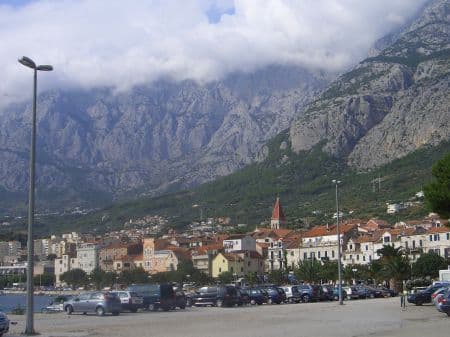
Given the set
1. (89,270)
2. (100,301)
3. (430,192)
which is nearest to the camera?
(100,301)

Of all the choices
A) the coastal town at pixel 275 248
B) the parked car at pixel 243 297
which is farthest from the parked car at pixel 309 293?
the coastal town at pixel 275 248

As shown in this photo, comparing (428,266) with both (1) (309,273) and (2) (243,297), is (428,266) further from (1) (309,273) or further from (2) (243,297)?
(2) (243,297)

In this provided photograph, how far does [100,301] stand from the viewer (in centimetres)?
4125

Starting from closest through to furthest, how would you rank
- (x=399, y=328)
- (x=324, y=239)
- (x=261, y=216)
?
(x=399, y=328) < (x=324, y=239) < (x=261, y=216)

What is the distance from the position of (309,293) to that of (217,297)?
38.9 ft

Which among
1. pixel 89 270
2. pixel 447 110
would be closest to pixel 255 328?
pixel 89 270

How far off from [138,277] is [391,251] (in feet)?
226

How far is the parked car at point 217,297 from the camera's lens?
5272 cm

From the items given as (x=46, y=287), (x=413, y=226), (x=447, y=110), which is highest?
(x=447, y=110)

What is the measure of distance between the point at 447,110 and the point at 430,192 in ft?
474

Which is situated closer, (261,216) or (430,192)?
(430,192)

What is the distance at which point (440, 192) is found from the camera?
46.8 metres

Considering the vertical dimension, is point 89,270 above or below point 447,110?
below

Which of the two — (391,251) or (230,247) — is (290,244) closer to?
(230,247)
